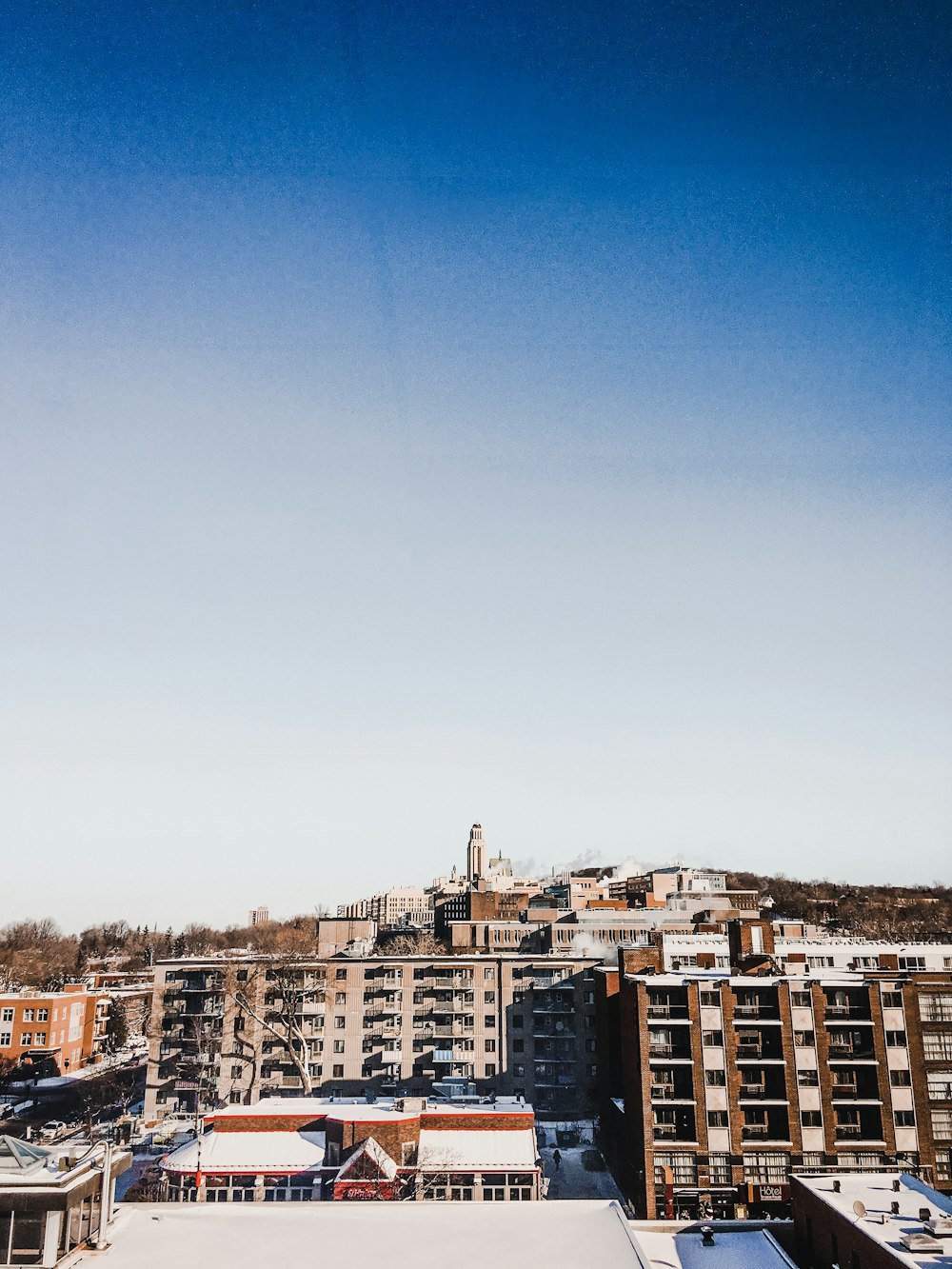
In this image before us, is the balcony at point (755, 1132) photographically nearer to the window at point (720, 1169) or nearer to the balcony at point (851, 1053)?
the window at point (720, 1169)

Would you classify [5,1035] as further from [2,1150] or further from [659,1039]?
[2,1150]

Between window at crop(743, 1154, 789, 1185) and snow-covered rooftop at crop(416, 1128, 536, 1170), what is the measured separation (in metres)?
10.8

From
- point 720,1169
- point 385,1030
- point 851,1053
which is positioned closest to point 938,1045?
point 851,1053

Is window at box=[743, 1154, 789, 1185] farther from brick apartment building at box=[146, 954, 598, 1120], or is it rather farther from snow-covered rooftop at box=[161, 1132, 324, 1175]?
snow-covered rooftop at box=[161, 1132, 324, 1175]

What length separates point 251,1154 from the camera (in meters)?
43.3

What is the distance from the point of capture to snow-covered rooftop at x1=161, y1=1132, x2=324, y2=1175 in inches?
1676

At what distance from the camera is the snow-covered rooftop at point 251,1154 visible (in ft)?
140

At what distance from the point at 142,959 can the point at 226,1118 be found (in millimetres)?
126940

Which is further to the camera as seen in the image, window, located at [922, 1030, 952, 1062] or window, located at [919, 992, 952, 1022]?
window, located at [919, 992, 952, 1022]

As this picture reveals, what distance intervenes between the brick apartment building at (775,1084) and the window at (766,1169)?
56mm

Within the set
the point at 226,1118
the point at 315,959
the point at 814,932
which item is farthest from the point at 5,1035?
the point at 814,932

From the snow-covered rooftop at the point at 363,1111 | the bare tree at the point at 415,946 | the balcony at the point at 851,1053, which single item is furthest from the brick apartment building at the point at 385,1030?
the bare tree at the point at 415,946

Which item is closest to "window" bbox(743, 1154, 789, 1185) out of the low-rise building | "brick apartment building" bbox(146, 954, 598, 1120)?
"brick apartment building" bbox(146, 954, 598, 1120)

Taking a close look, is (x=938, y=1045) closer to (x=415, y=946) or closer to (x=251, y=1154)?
(x=251, y=1154)
